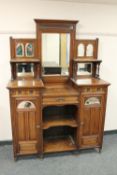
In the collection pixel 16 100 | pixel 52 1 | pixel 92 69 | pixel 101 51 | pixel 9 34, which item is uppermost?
pixel 52 1

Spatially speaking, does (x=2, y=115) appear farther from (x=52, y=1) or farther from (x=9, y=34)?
(x=52, y=1)

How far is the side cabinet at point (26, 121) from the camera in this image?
2.38m

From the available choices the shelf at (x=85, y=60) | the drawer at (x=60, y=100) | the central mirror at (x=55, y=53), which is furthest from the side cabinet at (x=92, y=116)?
the central mirror at (x=55, y=53)

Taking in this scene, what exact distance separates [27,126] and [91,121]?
3.04ft

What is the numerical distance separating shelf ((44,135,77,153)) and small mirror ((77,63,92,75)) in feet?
3.54

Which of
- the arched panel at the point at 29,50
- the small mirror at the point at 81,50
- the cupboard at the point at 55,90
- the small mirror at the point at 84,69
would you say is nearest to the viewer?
the cupboard at the point at 55,90

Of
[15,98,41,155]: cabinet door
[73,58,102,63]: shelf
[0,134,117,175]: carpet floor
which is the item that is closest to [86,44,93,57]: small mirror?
[73,58,102,63]: shelf

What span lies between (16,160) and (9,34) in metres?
1.83

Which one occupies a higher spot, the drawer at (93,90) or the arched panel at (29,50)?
the arched panel at (29,50)

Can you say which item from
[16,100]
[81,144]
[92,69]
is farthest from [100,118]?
[16,100]

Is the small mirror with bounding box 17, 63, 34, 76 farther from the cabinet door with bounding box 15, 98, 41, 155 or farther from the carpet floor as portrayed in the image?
the carpet floor

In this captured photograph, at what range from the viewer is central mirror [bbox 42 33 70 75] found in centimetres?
269

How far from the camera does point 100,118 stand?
2.67 meters

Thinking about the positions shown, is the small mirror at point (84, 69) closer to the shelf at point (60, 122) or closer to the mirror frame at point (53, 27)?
the mirror frame at point (53, 27)
